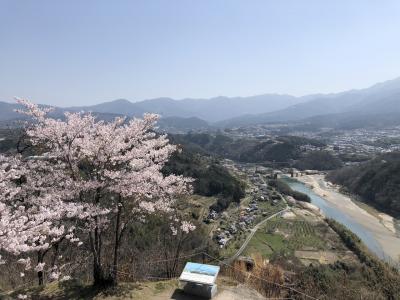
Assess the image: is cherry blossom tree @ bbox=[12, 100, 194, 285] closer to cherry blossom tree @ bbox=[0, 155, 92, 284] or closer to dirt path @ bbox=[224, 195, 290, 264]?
cherry blossom tree @ bbox=[0, 155, 92, 284]

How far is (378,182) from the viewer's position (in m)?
72.9

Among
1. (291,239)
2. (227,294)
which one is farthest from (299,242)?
(227,294)

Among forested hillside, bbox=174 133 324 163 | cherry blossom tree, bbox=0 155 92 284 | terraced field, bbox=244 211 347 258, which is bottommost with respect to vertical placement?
forested hillside, bbox=174 133 324 163

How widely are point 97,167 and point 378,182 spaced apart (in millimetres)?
73898

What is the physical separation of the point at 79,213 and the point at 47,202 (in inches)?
34.4

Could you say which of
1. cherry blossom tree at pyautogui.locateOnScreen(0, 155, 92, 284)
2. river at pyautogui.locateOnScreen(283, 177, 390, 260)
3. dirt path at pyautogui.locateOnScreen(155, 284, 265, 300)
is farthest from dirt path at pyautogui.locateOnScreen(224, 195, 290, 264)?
cherry blossom tree at pyautogui.locateOnScreen(0, 155, 92, 284)

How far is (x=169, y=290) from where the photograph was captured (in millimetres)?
10484

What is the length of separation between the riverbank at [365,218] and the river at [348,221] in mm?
435

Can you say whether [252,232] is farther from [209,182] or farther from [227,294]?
[227,294]

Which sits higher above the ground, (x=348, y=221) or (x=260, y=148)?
(x=348, y=221)

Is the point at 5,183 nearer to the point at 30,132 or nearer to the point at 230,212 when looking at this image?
the point at 30,132

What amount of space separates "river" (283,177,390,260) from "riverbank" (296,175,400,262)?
0.44 m

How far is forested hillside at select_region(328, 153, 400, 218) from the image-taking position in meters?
65.7

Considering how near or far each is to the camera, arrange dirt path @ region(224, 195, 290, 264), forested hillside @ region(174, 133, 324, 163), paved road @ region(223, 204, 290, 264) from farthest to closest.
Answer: forested hillside @ region(174, 133, 324, 163)
paved road @ region(223, 204, 290, 264)
dirt path @ region(224, 195, 290, 264)
